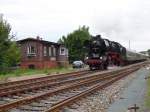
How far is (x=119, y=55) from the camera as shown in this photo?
53.8 m

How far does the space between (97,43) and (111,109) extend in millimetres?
28998

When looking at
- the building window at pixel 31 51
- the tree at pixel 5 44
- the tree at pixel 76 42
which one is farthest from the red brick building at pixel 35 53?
the tree at pixel 76 42

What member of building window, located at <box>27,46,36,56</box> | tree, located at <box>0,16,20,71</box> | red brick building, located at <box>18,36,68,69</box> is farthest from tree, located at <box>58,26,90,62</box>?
tree, located at <box>0,16,20,71</box>

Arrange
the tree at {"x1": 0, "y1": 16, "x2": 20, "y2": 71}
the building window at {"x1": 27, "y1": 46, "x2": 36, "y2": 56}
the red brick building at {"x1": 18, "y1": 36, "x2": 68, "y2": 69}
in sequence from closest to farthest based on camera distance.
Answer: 1. the tree at {"x1": 0, "y1": 16, "x2": 20, "y2": 71}
2. the red brick building at {"x1": 18, "y1": 36, "x2": 68, "y2": 69}
3. the building window at {"x1": 27, "y1": 46, "x2": 36, "y2": 56}

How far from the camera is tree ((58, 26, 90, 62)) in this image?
82.8 meters

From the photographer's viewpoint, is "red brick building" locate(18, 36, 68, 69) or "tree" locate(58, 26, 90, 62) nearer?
"red brick building" locate(18, 36, 68, 69)

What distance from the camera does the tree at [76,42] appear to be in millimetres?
82850

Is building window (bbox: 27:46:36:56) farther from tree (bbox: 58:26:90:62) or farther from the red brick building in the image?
tree (bbox: 58:26:90:62)

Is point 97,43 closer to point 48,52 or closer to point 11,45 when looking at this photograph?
point 11,45

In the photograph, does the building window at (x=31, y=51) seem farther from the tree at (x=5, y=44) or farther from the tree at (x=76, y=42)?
the tree at (x=76, y=42)

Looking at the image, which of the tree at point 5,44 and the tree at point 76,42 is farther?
the tree at point 76,42

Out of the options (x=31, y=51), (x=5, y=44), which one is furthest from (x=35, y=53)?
(x=5, y=44)

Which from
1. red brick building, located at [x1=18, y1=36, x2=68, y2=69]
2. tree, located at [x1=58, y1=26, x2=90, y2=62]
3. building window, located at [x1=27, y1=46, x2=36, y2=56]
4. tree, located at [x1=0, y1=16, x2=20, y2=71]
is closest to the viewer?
tree, located at [x1=0, y1=16, x2=20, y2=71]

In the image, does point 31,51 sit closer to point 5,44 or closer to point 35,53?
point 35,53
